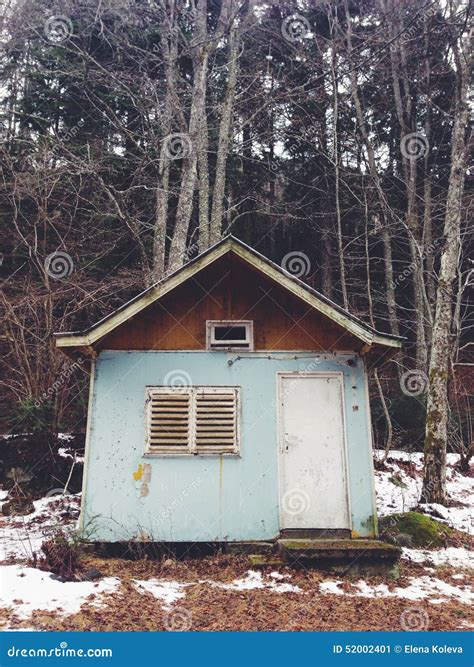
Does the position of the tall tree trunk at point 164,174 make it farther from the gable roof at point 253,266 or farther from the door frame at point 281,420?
the door frame at point 281,420

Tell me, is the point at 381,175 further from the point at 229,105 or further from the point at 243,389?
the point at 243,389

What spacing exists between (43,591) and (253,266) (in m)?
5.04

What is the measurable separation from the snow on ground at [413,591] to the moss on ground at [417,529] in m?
1.52

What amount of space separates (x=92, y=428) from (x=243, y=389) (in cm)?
236

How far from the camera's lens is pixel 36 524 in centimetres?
934

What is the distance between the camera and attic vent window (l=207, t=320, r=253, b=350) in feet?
25.9

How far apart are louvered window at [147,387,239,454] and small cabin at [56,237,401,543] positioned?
16 mm

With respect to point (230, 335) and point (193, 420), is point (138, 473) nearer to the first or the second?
point (193, 420)

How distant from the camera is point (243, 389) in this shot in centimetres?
776

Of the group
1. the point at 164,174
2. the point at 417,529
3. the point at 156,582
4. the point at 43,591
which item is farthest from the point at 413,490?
the point at 164,174

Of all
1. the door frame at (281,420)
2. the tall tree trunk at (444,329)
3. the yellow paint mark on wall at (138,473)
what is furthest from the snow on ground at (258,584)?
the tall tree trunk at (444,329)

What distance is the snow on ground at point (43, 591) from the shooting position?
500 cm


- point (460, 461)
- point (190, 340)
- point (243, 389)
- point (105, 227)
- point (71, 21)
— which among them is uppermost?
point (71, 21)

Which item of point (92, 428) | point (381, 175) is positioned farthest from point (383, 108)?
point (92, 428)
